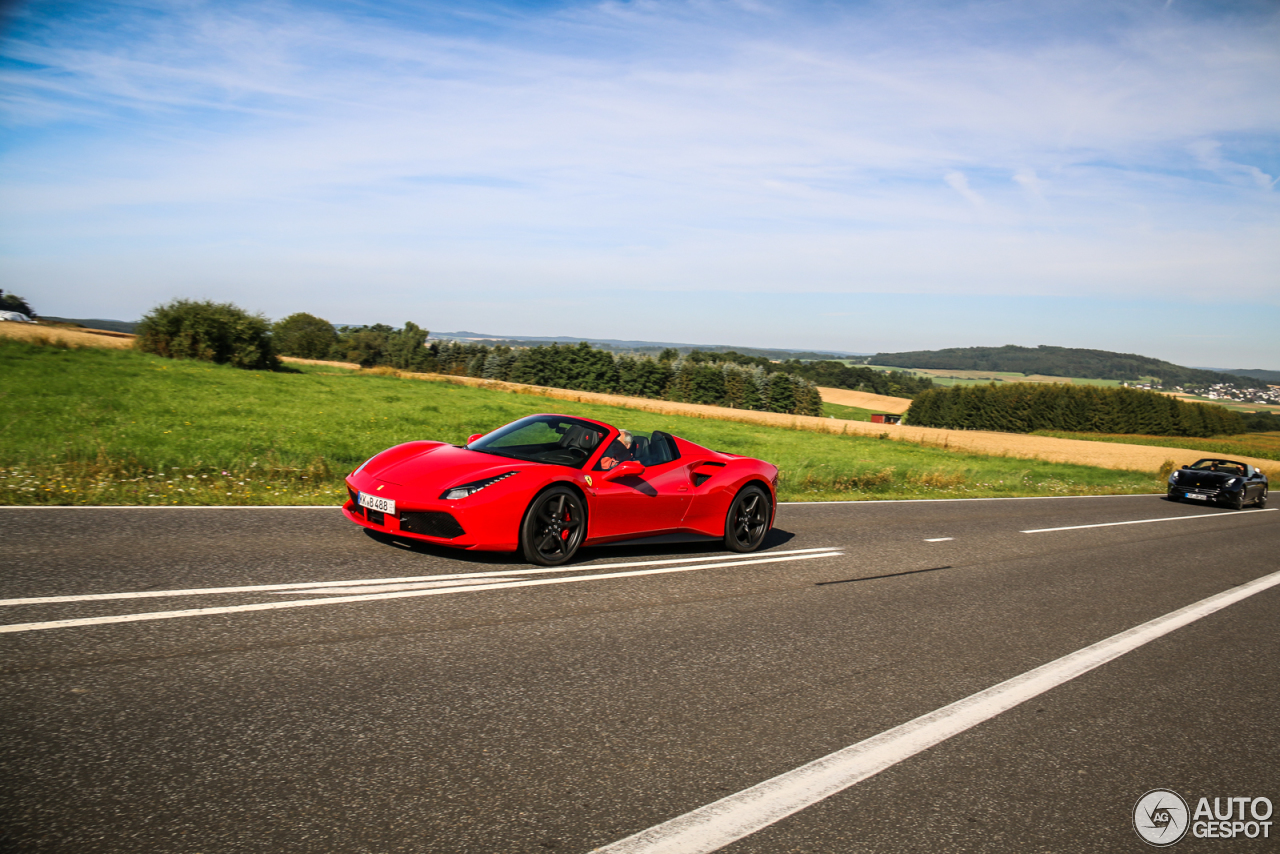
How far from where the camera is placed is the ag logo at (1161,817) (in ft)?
10.6

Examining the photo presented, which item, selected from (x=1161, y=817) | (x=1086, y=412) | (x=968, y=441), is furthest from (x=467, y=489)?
(x=1086, y=412)

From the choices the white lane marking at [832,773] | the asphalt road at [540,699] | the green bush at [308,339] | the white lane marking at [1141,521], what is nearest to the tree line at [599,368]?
the green bush at [308,339]

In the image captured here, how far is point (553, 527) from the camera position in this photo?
23.4ft

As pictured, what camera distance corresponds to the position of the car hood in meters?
6.80

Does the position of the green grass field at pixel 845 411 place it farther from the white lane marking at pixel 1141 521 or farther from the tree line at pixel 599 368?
the white lane marking at pixel 1141 521

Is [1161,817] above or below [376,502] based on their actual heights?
below

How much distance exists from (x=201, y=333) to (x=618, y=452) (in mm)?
42977

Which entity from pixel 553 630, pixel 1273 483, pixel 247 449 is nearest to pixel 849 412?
pixel 1273 483

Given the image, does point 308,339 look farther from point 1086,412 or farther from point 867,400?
point 1086,412

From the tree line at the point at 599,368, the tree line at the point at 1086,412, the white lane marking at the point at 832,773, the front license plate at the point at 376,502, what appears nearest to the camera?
the white lane marking at the point at 832,773

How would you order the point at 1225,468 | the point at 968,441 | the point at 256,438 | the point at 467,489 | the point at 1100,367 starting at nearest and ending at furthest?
1. the point at 467,489
2. the point at 256,438
3. the point at 1225,468
4. the point at 968,441
5. the point at 1100,367

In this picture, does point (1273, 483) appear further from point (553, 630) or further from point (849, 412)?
point (849, 412)

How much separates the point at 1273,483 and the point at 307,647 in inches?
2057

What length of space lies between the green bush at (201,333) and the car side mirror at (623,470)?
42.9m
